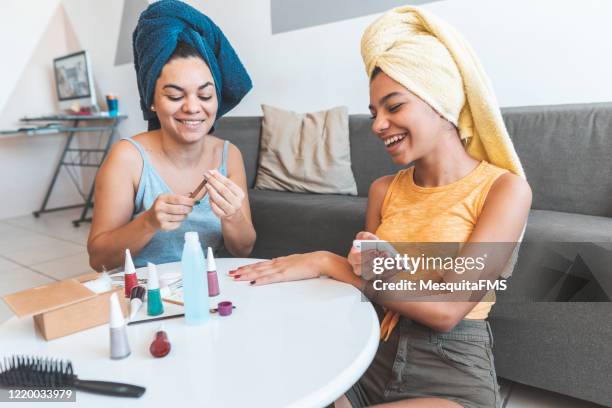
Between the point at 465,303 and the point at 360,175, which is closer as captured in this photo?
the point at 465,303

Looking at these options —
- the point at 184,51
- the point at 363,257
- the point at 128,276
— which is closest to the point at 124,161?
the point at 184,51

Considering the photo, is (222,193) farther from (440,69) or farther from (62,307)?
(440,69)

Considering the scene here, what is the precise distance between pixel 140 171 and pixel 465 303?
3.43 ft

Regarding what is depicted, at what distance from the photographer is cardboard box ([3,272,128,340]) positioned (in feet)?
2.99

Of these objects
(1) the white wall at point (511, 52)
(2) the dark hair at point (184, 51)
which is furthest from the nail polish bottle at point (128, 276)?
(1) the white wall at point (511, 52)

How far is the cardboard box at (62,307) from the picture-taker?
910 mm

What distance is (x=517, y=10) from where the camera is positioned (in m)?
2.21

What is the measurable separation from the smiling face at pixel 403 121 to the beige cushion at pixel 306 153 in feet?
4.16

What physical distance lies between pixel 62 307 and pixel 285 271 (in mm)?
486

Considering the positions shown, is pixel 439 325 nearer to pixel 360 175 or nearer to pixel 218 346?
pixel 218 346

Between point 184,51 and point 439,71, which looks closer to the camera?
point 439,71

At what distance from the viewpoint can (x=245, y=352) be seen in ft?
2.74

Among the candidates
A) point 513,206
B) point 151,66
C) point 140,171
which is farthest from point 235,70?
point 513,206

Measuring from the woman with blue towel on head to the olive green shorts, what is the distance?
1.90 ft
